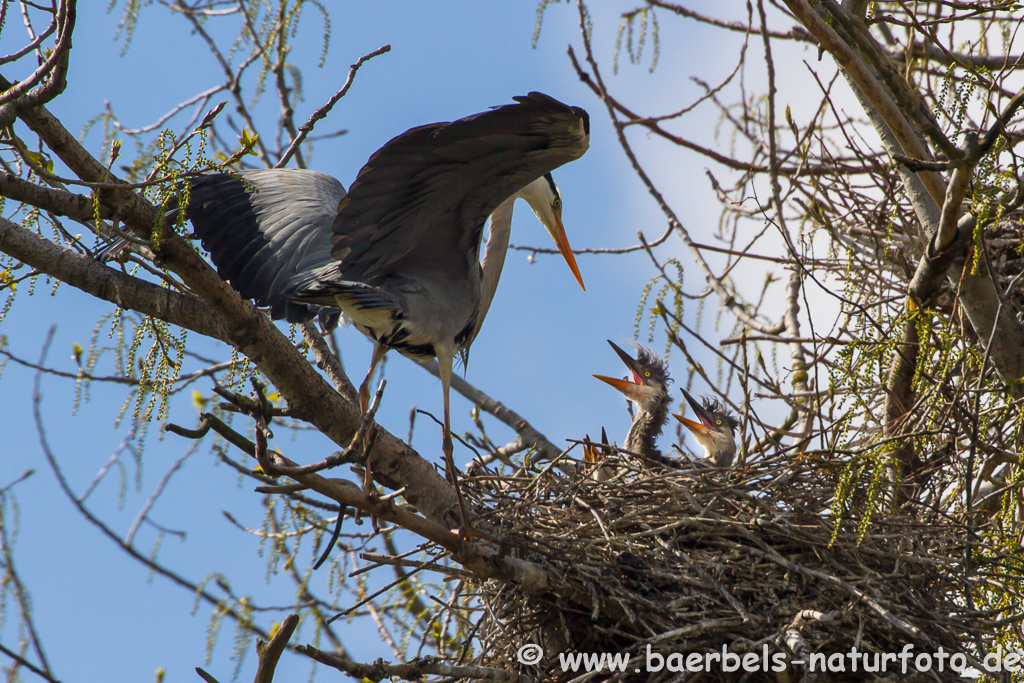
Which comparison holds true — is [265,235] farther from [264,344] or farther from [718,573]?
[718,573]

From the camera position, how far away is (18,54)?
2.06 metres

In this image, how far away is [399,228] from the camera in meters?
3.07

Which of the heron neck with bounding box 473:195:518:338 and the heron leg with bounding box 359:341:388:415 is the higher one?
the heron neck with bounding box 473:195:518:338

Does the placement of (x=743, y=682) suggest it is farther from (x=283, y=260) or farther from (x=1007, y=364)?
(x=283, y=260)

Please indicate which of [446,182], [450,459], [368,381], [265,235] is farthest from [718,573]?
[265,235]

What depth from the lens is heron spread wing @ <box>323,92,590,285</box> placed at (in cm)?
261

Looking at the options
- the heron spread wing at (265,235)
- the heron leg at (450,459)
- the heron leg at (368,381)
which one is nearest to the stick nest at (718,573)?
the heron leg at (450,459)

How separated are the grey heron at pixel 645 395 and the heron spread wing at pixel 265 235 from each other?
211 cm

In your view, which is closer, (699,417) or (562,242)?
(562,242)

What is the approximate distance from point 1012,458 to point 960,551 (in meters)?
0.49

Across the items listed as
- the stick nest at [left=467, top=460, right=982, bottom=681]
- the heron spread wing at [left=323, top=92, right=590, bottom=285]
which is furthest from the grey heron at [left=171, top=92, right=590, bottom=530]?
the stick nest at [left=467, top=460, right=982, bottom=681]

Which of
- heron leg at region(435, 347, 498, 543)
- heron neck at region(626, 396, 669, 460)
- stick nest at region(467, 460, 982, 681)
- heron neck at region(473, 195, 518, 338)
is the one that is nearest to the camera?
heron leg at region(435, 347, 498, 543)

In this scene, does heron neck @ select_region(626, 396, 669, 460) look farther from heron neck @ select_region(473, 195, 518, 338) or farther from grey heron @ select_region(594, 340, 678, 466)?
heron neck @ select_region(473, 195, 518, 338)

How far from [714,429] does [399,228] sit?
8.29ft
